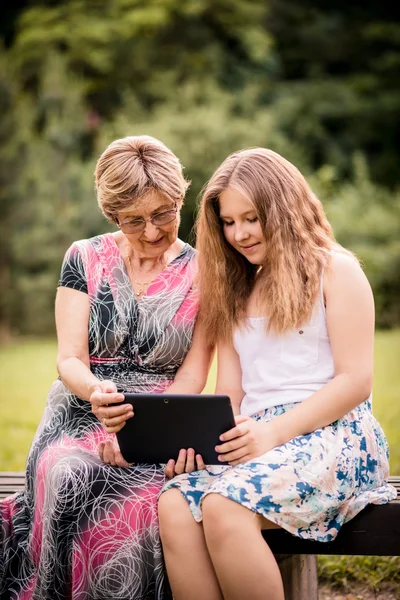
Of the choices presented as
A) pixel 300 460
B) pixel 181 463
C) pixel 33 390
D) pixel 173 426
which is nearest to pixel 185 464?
pixel 181 463

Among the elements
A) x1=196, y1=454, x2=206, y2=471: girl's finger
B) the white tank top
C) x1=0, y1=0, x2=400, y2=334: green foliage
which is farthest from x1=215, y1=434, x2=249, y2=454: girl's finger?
x1=0, y1=0, x2=400, y2=334: green foliage

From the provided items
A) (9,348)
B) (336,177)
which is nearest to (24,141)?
(9,348)

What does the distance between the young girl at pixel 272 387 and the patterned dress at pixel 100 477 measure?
5.7 inches

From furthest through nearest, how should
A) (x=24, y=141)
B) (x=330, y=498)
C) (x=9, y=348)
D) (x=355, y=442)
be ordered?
(x=24, y=141), (x=9, y=348), (x=355, y=442), (x=330, y=498)

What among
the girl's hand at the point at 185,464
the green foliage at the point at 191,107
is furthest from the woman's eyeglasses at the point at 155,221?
the green foliage at the point at 191,107

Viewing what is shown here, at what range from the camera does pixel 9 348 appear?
13922mm

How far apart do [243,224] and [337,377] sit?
2.06 feet

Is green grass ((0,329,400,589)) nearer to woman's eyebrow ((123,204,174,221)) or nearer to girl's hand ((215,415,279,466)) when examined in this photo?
girl's hand ((215,415,279,466))

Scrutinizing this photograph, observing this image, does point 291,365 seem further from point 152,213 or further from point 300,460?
point 152,213

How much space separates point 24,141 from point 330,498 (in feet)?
44.0

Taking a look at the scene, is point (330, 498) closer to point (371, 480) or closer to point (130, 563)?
point (371, 480)

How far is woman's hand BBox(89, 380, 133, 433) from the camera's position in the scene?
2.56m

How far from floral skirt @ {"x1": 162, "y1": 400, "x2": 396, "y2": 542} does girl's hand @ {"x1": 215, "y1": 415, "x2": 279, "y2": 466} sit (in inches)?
1.6

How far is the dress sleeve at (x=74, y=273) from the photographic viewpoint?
3.13m
